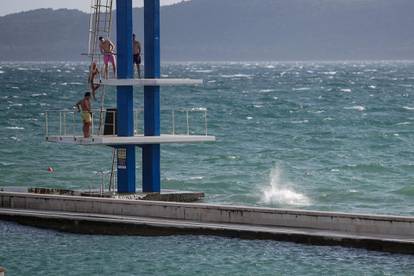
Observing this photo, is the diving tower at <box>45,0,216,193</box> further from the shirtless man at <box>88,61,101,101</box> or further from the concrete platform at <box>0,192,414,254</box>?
the concrete platform at <box>0,192,414,254</box>

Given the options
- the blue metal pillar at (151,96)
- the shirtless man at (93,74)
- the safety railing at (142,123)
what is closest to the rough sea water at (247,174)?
the safety railing at (142,123)

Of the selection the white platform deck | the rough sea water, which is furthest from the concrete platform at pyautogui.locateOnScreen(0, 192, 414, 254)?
the white platform deck

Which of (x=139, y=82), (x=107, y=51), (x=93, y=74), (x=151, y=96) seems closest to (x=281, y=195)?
(x=151, y=96)

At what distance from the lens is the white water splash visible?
38219 millimetres

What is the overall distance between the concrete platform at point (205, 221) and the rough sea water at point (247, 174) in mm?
293

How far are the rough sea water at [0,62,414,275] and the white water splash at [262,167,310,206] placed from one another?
0.09ft

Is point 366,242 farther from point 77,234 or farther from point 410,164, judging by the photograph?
point 410,164

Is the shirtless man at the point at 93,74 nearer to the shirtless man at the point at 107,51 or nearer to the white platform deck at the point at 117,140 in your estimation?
the shirtless man at the point at 107,51

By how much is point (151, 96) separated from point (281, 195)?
835 centimetres

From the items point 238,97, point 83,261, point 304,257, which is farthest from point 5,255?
point 238,97

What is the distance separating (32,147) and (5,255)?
3055 cm

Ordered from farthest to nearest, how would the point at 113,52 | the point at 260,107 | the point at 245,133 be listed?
the point at 260,107
the point at 245,133
the point at 113,52

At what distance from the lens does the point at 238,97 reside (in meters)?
112

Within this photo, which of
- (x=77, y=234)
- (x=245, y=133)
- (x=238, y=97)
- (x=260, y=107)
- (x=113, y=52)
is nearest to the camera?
(x=77, y=234)
